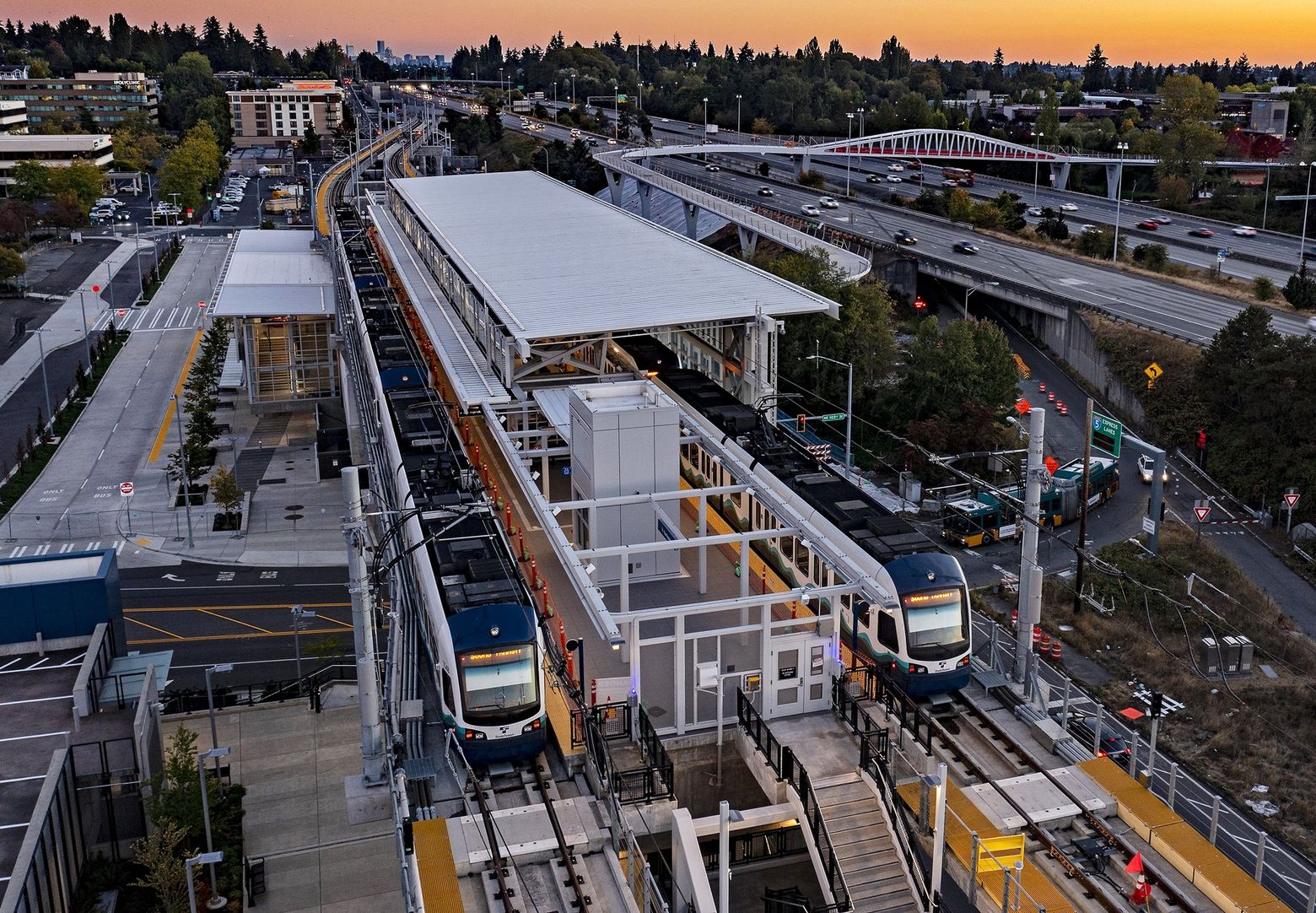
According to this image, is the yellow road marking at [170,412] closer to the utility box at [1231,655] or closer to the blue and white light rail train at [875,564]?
the blue and white light rail train at [875,564]

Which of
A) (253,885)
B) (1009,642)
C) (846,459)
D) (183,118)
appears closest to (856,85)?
(183,118)

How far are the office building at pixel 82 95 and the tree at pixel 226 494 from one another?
137445mm

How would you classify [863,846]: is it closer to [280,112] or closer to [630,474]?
[630,474]

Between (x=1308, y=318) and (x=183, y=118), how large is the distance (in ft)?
505

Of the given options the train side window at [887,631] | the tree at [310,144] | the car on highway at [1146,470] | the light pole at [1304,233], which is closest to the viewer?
the train side window at [887,631]

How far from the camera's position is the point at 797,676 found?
2364 cm

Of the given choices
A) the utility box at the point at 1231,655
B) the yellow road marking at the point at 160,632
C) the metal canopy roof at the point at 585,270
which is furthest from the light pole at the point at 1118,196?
the yellow road marking at the point at 160,632

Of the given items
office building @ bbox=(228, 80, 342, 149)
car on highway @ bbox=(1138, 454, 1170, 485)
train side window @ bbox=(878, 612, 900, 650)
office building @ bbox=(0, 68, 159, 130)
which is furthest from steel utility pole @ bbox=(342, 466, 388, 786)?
office building @ bbox=(228, 80, 342, 149)

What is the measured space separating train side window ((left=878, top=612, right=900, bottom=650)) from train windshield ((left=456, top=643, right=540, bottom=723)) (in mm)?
6522

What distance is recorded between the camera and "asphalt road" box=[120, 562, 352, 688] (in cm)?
3253

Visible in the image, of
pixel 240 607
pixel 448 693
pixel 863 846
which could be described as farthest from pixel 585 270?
pixel 863 846

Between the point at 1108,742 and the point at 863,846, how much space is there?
8306 mm

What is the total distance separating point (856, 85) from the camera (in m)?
182

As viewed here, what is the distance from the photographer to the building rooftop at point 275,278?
5447 cm
